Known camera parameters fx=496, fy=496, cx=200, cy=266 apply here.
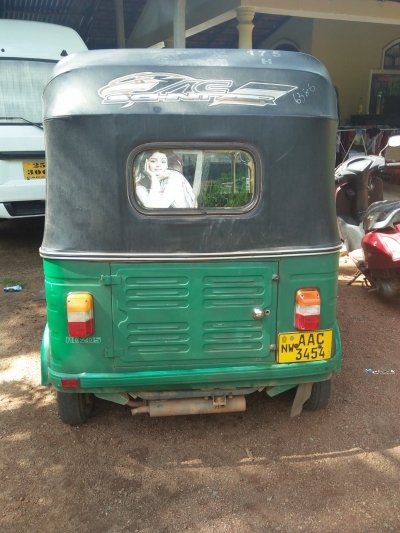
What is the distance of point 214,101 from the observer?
2.62 meters

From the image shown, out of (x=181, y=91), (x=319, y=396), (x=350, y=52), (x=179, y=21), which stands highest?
(x=350, y=52)

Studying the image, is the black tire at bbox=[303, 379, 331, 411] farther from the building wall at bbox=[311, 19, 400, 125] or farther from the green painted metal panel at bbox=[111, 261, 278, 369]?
the building wall at bbox=[311, 19, 400, 125]

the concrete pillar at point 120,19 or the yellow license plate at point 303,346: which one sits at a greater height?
the concrete pillar at point 120,19

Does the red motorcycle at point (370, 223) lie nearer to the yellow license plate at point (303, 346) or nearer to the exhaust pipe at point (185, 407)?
the yellow license plate at point (303, 346)

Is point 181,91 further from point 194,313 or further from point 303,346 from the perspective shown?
point 303,346

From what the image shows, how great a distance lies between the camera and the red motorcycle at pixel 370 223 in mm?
4805

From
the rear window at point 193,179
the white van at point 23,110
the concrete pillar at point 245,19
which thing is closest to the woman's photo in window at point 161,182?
the rear window at point 193,179

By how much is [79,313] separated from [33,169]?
4129 millimetres

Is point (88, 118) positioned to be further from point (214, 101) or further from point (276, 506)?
point (276, 506)

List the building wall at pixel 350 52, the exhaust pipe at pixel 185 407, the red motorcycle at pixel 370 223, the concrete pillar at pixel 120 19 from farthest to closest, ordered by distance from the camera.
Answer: the building wall at pixel 350 52 → the concrete pillar at pixel 120 19 → the red motorcycle at pixel 370 223 → the exhaust pipe at pixel 185 407

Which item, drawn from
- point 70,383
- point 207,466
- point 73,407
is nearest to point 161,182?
point 70,383

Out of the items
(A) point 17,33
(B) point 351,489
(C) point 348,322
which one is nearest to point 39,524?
(B) point 351,489

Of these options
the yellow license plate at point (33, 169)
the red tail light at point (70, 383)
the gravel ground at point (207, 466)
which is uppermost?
the yellow license plate at point (33, 169)

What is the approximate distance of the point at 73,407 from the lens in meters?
3.13
